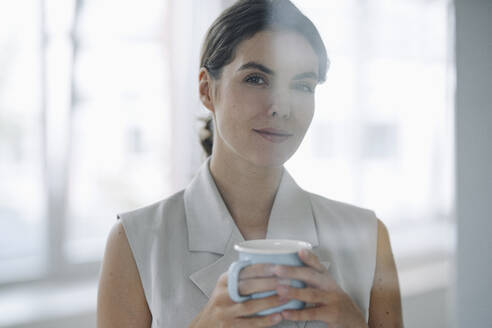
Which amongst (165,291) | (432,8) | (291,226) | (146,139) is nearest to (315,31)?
(432,8)

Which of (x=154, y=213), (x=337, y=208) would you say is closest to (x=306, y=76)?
(x=337, y=208)

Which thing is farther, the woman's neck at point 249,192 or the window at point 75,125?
the window at point 75,125

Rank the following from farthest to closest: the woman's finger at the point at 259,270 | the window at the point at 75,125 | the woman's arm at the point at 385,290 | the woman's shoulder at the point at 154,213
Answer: the window at the point at 75,125 → the woman's shoulder at the point at 154,213 → the woman's arm at the point at 385,290 → the woman's finger at the point at 259,270

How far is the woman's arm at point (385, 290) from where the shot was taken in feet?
1.54

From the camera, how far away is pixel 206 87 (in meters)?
0.56

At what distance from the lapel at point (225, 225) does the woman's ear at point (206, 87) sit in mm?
105

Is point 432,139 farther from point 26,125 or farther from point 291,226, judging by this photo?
point 26,125

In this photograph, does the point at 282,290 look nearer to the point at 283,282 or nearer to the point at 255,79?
the point at 283,282

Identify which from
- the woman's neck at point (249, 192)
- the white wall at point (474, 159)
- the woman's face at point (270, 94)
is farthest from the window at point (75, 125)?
the white wall at point (474, 159)

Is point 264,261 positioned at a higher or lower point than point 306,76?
lower

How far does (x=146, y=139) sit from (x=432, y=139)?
0.84 m

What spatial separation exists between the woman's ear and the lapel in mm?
105

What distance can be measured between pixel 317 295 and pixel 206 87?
0.94 feet

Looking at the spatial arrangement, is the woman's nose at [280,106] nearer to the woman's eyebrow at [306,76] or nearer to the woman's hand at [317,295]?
the woman's eyebrow at [306,76]
